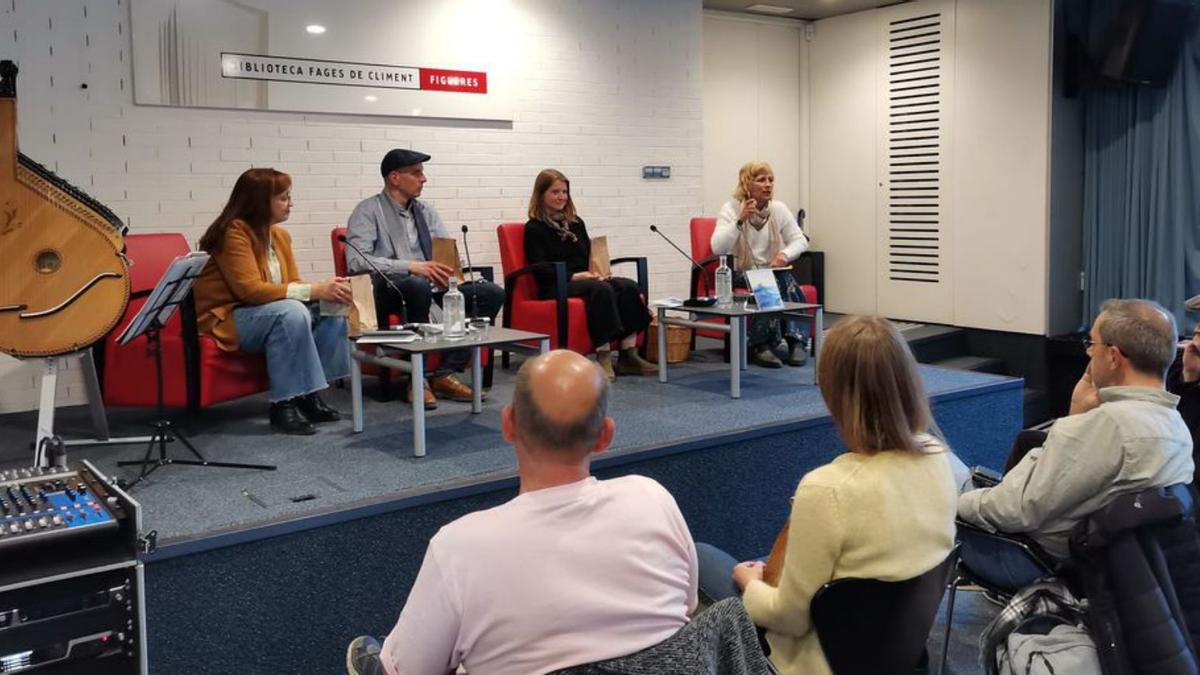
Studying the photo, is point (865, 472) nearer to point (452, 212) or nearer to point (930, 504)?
point (930, 504)

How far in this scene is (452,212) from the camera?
5496 mm

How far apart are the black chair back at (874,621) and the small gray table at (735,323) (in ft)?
8.17

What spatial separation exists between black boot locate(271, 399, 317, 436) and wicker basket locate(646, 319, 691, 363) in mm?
2031

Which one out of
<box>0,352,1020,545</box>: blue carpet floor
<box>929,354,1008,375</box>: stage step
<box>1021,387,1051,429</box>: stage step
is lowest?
<box>1021,387,1051,429</box>: stage step

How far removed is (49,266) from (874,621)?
2.70 metres

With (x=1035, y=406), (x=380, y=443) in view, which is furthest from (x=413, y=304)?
(x=1035, y=406)

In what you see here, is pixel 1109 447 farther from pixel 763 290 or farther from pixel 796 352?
pixel 796 352

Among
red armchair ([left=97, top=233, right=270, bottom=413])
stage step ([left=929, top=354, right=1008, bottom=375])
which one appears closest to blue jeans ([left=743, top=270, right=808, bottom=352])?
stage step ([left=929, top=354, right=1008, bottom=375])

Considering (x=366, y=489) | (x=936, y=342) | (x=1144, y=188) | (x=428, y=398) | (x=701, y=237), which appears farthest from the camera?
(x=936, y=342)

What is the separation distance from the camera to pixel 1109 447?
212 cm

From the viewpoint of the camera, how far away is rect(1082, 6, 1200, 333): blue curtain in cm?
579

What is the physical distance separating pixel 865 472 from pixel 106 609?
54.8 inches

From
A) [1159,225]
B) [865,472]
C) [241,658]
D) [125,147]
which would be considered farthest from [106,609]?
[1159,225]

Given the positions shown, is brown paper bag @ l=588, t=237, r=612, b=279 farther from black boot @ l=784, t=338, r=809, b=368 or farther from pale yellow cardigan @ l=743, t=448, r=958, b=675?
pale yellow cardigan @ l=743, t=448, r=958, b=675
